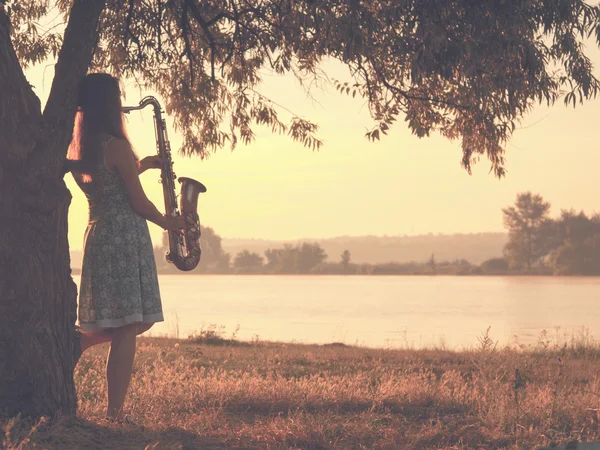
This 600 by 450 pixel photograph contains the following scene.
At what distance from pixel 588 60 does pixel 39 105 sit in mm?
6422

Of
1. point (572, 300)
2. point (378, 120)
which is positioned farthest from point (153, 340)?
point (572, 300)

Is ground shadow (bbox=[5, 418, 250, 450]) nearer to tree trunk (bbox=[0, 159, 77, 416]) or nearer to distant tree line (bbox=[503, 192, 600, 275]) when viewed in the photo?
tree trunk (bbox=[0, 159, 77, 416])

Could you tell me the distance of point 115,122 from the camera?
666 centimetres

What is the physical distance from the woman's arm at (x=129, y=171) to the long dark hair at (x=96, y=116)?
0.12m

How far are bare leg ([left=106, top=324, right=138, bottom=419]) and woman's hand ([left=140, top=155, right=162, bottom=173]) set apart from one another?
1358mm

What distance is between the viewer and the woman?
6.61 m

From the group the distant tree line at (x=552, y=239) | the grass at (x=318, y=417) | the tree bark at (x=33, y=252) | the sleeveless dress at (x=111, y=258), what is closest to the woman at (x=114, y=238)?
the sleeveless dress at (x=111, y=258)

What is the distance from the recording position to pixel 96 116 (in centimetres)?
672

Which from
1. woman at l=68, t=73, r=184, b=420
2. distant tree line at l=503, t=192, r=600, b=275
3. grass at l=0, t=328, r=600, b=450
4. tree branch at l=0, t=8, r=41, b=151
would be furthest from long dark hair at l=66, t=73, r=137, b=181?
distant tree line at l=503, t=192, r=600, b=275

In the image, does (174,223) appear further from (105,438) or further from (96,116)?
(105,438)

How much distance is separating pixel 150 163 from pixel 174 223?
60 cm

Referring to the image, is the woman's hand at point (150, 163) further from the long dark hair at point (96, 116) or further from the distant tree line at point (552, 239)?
the distant tree line at point (552, 239)

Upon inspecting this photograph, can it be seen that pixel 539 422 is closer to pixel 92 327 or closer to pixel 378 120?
pixel 92 327

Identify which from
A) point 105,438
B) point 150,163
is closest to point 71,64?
point 150,163
